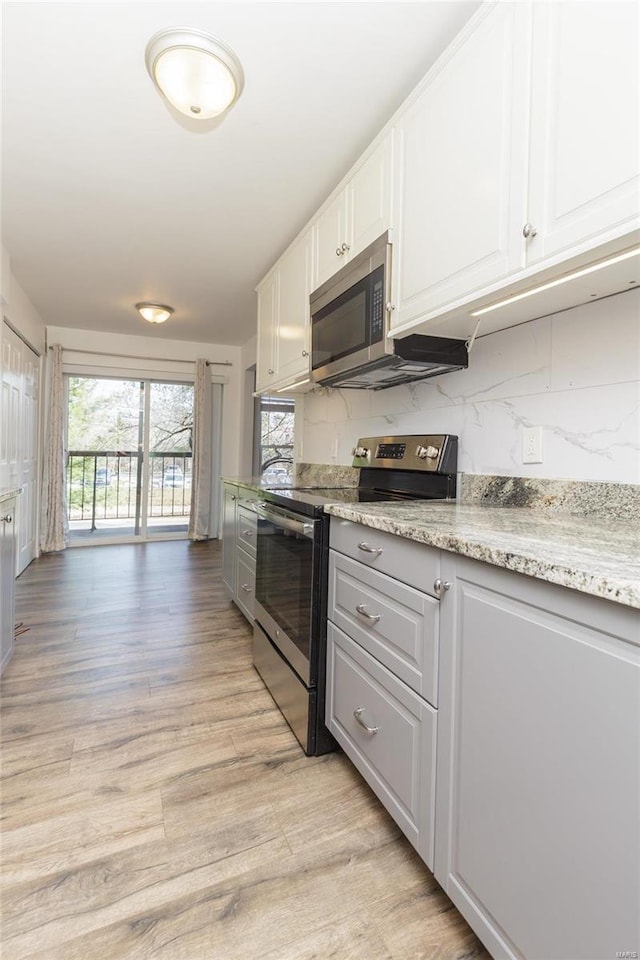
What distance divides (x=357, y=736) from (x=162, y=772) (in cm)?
69

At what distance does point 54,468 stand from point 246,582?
10.8ft

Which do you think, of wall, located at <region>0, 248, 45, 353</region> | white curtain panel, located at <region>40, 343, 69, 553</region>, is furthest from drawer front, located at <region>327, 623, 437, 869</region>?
white curtain panel, located at <region>40, 343, 69, 553</region>

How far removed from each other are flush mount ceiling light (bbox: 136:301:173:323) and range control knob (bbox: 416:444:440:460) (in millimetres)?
3033

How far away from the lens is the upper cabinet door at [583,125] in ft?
3.00

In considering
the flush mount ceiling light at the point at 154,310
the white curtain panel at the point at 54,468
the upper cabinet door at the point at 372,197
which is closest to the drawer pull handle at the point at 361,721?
the upper cabinet door at the point at 372,197

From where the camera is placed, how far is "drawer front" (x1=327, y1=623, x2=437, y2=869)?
1.07 m

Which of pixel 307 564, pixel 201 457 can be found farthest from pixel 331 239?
pixel 201 457

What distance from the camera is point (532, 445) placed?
157 centimetres

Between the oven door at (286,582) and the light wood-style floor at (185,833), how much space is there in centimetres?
31

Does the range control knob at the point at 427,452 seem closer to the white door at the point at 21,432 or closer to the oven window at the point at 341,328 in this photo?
the oven window at the point at 341,328

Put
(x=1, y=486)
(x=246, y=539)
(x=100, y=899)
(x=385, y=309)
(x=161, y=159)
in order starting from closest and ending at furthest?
(x=100, y=899)
(x=385, y=309)
(x=161, y=159)
(x=246, y=539)
(x=1, y=486)

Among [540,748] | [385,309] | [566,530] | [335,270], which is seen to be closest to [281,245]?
[335,270]

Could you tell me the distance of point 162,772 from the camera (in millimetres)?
1545

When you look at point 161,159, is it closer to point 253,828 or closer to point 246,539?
point 246,539
